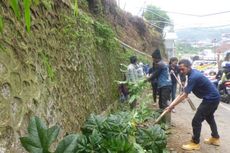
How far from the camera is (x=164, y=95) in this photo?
7684mm

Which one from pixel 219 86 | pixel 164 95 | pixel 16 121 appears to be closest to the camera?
pixel 16 121

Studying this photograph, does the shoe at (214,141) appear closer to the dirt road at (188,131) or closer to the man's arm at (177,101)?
the dirt road at (188,131)

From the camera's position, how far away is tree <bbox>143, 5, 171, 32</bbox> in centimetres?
3385

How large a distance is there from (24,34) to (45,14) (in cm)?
93

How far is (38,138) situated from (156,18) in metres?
33.2

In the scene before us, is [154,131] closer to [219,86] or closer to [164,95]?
[164,95]

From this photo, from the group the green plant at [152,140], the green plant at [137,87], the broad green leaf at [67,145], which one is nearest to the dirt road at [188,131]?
the green plant at [137,87]

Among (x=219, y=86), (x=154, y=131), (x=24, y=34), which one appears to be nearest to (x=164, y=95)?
(x=154, y=131)

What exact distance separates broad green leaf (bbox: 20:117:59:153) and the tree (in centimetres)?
3146

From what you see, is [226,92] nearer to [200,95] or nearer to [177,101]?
[200,95]

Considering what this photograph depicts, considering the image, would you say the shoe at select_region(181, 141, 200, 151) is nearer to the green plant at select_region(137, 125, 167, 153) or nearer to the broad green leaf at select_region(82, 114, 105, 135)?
the green plant at select_region(137, 125, 167, 153)

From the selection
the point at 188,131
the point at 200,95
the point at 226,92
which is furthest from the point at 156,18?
the point at 200,95

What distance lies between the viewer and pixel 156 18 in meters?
34.6

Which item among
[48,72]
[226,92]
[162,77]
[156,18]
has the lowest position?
[226,92]
